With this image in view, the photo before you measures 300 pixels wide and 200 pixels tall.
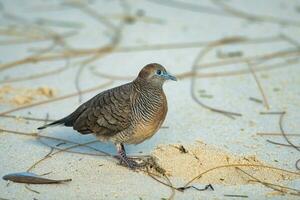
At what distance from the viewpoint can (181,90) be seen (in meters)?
6.55

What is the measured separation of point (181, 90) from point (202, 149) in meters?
1.68

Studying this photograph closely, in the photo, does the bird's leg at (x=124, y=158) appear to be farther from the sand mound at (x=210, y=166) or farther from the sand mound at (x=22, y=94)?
the sand mound at (x=22, y=94)

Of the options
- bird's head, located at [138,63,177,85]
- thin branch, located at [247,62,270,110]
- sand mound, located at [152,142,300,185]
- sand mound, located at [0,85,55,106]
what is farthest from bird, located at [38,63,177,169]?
thin branch, located at [247,62,270,110]

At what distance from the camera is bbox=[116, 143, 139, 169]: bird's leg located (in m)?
4.85

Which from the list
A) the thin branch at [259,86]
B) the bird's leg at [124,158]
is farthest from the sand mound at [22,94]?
the thin branch at [259,86]

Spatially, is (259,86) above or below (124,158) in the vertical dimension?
above

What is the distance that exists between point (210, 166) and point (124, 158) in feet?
2.28

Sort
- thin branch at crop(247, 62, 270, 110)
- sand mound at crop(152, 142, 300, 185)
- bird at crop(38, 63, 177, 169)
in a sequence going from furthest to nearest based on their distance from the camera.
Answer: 1. thin branch at crop(247, 62, 270, 110)
2. bird at crop(38, 63, 177, 169)
3. sand mound at crop(152, 142, 300, 185)

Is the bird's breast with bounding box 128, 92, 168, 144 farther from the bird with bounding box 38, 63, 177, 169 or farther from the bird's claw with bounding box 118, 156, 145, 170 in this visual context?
the bird's claw with bounding box 118, 156, 145, 170

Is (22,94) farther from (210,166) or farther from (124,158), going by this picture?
(210,166)

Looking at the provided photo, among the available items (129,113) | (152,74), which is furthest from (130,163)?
(152,74)

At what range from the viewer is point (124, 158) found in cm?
491

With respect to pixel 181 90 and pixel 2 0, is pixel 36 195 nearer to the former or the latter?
pixel 181 90

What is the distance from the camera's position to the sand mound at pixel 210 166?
461 cm
